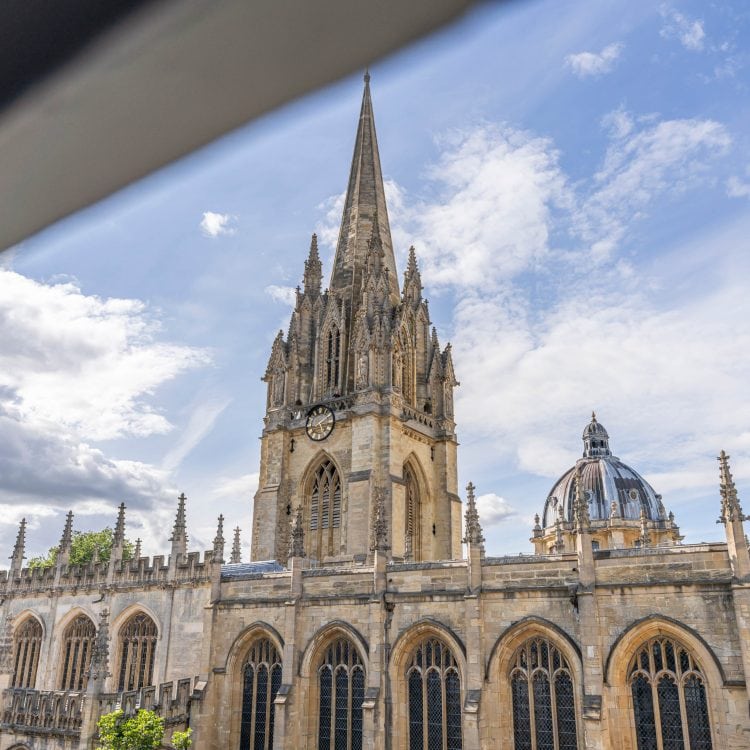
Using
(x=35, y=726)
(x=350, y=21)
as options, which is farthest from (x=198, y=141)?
(x=35, y=726)

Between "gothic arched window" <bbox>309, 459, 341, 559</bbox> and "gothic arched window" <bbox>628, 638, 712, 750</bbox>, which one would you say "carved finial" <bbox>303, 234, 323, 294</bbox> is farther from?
"gothic arched window" <bbox>628, 638, 712, 750</bbox>

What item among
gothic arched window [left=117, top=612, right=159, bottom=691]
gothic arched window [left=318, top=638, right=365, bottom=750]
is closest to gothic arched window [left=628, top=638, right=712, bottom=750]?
gothic arched window [left=318, top=638, right=365, bottom=750]

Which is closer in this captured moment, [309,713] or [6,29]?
[6,29]

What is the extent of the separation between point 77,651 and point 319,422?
15.7 m

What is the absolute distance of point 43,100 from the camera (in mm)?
2078

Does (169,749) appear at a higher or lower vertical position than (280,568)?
lower

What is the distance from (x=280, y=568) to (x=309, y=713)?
865cm

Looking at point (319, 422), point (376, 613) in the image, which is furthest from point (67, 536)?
point (376, 613)

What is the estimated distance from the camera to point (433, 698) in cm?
2286

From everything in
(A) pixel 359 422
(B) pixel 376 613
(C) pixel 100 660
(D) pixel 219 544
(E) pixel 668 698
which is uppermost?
(A) pixel 359 422

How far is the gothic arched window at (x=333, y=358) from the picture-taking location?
39.2m

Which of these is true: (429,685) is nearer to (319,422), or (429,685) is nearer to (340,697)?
(340,697)

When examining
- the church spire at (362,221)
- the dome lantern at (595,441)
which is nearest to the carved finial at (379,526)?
the church spire at (362,221)

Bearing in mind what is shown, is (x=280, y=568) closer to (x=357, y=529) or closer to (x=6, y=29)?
(x=357, y=529)
